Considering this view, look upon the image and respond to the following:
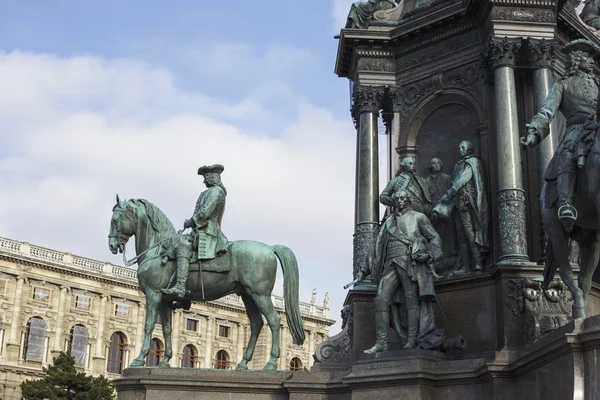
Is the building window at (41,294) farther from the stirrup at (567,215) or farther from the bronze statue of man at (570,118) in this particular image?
the stirrup at (567,215)

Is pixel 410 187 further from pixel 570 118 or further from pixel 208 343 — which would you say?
pixel 208 343

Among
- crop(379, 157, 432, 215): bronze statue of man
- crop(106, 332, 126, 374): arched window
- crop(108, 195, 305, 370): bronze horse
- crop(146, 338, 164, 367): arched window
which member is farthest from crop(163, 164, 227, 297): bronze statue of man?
crop(106, 332, 126, 374): arched window

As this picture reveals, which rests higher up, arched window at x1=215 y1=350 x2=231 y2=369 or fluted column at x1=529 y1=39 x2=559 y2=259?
arched window at x1=215 y1=350 x2=231 y2=369

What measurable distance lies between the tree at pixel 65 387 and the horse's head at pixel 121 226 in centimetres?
3302

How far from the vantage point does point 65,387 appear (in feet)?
152

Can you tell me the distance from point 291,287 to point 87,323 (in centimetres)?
5576

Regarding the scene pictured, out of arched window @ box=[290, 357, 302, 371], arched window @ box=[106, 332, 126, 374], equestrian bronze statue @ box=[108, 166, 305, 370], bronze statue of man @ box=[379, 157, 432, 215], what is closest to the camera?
bronze statue of man @ box=[379, 157, 432, 215]

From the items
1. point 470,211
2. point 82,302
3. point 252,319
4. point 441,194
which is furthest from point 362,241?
point 82,302

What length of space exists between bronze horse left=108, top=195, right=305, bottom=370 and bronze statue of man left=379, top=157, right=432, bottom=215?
2.06 metres

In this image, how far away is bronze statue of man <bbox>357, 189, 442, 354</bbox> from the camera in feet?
39.9

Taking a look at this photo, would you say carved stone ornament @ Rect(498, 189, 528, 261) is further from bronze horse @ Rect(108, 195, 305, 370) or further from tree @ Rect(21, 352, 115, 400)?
tree @ Rect(21, 352, 115, 400)

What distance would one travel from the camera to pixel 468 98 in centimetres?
1448

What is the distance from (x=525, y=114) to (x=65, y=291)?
5663 centimetres

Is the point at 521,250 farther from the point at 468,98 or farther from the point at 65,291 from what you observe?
the point at 65,291
